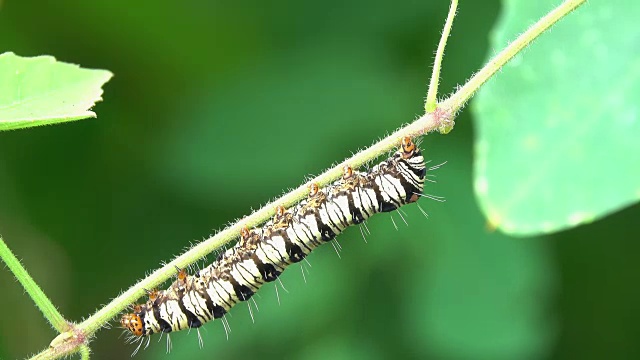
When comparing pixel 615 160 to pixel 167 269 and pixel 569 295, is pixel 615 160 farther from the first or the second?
pixel 569 295

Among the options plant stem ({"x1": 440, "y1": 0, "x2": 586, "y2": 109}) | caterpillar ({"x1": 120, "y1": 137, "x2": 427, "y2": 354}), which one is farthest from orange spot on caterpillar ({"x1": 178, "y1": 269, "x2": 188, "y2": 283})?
plant stem ({"x1": 440, "y1": 0, "x2": 586, "y2": 109})

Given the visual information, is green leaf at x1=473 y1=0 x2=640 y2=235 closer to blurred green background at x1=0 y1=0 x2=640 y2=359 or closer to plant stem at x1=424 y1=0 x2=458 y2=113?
plant stem at x1=424 y1=0 x2=458 y2=113

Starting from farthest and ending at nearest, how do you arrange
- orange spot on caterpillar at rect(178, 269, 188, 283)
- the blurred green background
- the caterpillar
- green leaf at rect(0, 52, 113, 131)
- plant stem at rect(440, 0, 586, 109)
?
the blurred green background < orange spot on caterpillar at rect(178, 269, 188, 283) < the caterpillar < plant stem at rect(440, 0, 586, 109) < green leaf at rect(0, 52, 113, 131)

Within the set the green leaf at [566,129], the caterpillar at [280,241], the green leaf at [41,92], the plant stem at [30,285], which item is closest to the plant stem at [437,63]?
the green leaf at [566,129]

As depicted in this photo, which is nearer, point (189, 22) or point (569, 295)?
point (569, 295)

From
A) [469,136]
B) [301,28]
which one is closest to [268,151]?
[301,28]

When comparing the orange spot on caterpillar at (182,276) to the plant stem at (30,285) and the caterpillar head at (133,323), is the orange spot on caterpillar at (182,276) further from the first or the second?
the plant stem at (30,285)

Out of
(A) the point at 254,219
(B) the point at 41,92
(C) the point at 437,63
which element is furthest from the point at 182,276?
(C) the point at 437,63
